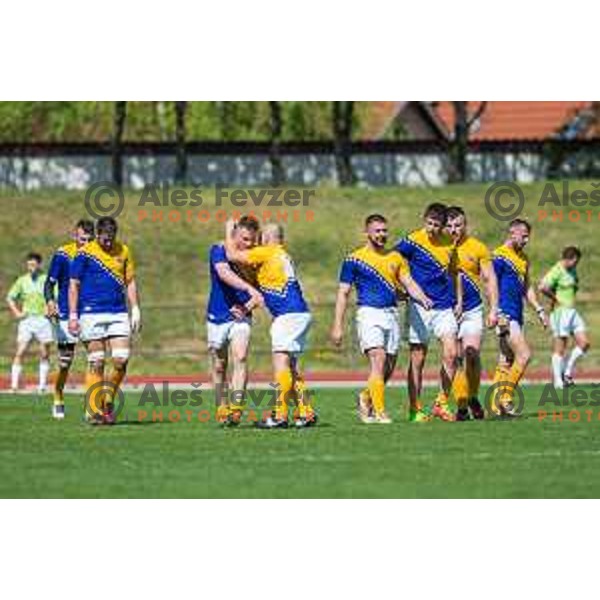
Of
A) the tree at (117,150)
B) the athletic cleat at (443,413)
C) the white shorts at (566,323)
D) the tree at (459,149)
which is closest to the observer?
the athletic cleat at (443,413)

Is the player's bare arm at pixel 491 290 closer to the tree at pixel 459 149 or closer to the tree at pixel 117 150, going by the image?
the tree at pixel 117 150

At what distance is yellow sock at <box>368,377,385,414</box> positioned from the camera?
22156 mm

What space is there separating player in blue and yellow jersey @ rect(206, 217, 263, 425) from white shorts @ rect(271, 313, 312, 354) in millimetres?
297

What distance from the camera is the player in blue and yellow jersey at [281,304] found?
21906mm

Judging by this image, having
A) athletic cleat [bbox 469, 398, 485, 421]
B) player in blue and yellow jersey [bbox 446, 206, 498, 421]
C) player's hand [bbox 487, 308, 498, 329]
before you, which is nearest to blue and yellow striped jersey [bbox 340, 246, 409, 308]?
player in blue and yellow jersey [bbox 446, 206, 498, 421]

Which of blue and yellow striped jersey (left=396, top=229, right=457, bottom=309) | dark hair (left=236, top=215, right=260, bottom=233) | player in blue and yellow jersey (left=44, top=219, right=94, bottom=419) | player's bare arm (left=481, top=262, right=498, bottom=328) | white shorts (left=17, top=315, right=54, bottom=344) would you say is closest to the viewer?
dark hair (left=236, top=215, right=260, bottom=233)

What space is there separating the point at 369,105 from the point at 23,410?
42559 mm

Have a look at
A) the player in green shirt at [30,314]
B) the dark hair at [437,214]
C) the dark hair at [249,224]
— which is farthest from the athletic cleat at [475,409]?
the player in green shirt at [30,314]

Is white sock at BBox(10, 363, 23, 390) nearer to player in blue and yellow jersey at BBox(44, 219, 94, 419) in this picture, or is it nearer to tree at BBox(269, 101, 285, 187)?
player in blue and yellow jersey at BBox(44, 219, 94, 419)

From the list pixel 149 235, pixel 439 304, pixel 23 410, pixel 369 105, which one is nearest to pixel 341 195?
pixel 149 235

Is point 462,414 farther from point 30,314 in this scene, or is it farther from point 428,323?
point 30,314

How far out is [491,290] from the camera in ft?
77.6

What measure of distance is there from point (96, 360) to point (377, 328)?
3.11 metres

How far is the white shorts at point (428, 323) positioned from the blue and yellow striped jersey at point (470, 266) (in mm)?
597
